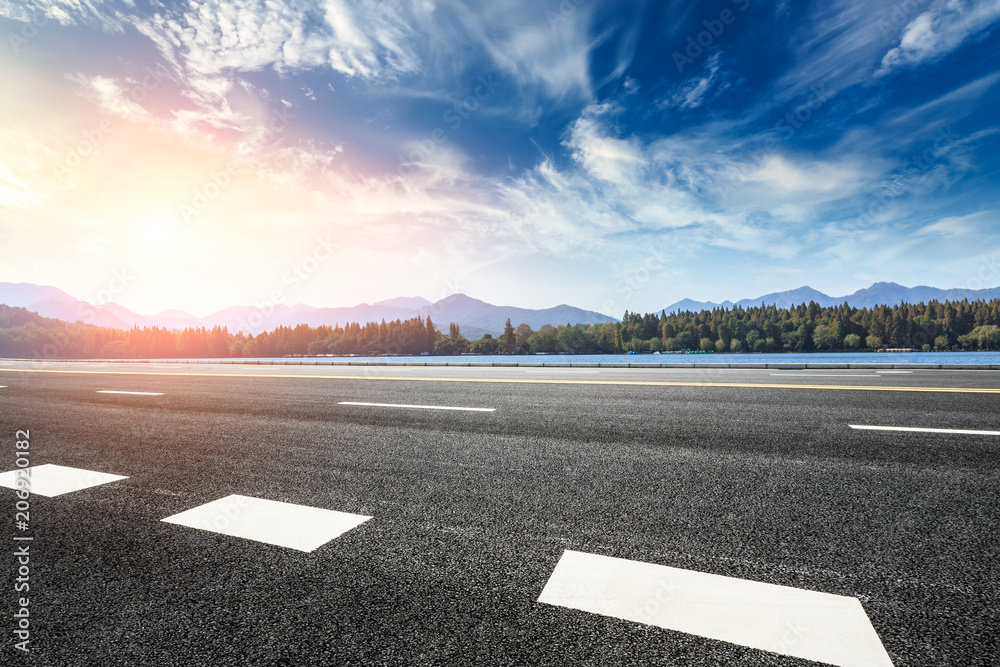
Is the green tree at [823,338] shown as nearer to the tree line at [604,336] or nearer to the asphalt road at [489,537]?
the tree line at [604,336]

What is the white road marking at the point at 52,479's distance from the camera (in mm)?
3615

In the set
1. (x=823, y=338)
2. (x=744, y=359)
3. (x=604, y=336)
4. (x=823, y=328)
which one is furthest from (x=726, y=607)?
(x=823, y=338)

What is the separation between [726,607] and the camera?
1.82 m

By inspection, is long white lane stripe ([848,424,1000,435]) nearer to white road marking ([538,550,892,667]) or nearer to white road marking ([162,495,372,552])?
white road marking ([538,550,892,667])

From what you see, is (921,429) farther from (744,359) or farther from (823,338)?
(823,338)

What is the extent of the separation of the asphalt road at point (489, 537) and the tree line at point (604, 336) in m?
130

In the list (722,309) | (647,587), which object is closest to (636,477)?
(647,587)

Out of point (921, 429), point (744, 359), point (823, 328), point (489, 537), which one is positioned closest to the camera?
point (489, 537)

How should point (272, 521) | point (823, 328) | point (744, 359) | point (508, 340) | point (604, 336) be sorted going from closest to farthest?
point (272, 521) → point (744, 359) → point (823, 328) → point (604, 336) → point (508, 340)

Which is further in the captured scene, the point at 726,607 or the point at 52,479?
the point at 52,479

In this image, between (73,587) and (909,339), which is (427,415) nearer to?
(73,587)

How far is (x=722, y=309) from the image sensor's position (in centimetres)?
15162

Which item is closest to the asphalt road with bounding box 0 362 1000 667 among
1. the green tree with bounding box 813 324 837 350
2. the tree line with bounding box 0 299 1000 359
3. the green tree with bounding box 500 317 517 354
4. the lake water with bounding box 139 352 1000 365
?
the lake water with bounding box 139 352 1000 365

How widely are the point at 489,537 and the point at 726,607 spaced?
1.21m
